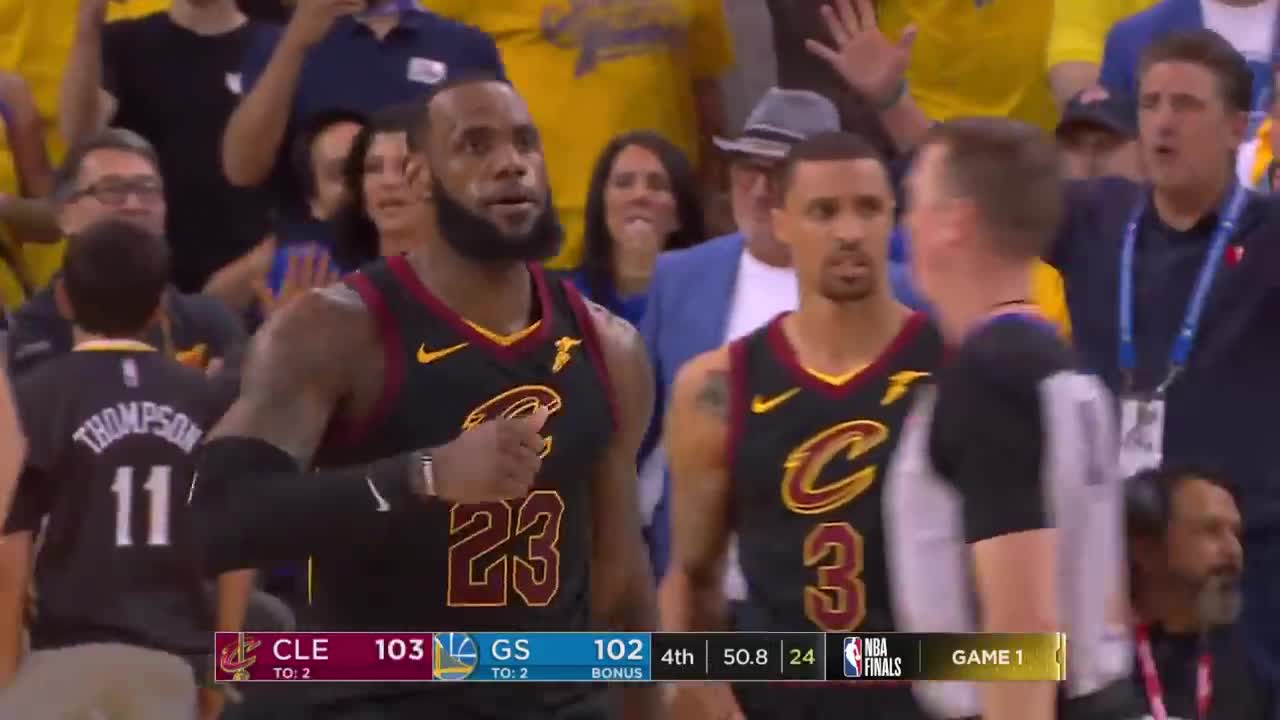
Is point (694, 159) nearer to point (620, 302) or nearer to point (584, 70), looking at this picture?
point (584, 70)

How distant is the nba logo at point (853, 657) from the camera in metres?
3.88

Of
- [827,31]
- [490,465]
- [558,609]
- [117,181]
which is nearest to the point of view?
[490,465]

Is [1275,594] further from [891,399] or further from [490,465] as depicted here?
[490,465]

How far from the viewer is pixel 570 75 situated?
5633 mm

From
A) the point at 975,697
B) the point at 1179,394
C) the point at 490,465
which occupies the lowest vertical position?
the point at 975,697

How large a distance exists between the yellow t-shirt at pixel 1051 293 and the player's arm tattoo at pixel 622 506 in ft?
2.92

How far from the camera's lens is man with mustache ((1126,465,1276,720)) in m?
3.98

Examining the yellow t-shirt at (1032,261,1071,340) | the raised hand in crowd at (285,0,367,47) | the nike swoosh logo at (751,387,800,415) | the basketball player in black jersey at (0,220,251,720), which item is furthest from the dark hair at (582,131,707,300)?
the nike swoosh logo at (751,387,800,415)

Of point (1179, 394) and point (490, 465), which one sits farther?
point (1179, 394)

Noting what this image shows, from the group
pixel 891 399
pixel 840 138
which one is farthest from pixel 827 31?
pixel 891 399

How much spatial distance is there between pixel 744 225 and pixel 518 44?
1067 millimetres

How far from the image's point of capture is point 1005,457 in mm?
3016

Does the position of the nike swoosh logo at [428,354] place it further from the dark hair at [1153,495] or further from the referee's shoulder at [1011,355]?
the dark hair at [1153,495]

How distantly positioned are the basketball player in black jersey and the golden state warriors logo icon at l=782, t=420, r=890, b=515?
1035mm
